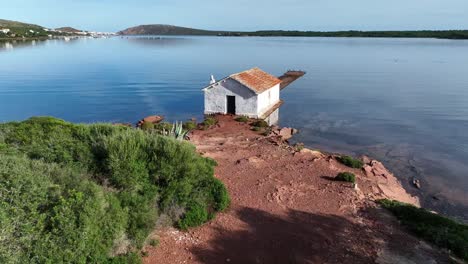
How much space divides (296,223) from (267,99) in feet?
78.4

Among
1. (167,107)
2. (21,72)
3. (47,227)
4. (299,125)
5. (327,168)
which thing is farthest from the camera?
(21,72)

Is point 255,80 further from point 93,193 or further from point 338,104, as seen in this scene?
point 93,193

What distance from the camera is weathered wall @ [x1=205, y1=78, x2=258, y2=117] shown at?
1329 inches

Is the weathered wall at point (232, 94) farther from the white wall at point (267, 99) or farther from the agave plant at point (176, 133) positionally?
the agave plant at point (176, 133)

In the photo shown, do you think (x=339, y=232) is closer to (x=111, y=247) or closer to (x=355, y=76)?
(x=111, y=247)

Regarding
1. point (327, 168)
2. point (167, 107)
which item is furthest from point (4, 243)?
point (167, 107)

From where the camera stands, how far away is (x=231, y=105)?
35.2 meters

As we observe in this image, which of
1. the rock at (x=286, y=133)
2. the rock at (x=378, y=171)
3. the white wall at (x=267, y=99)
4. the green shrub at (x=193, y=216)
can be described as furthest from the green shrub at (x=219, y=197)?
the white wall at (x=267, y=99)

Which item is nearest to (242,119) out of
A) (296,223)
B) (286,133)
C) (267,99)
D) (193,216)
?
(286,133)

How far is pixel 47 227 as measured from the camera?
9820 millimetres

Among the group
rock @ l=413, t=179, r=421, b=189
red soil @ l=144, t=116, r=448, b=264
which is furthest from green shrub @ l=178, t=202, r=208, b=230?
rock @ l=413, t=179, r=421, b=189

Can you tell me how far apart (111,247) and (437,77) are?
6869 cm

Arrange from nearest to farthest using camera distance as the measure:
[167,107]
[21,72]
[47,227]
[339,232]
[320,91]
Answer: [47,227] < [339,232] < [167,107] < [320,91] < [21,72]

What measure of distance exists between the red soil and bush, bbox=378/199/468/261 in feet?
1.65
